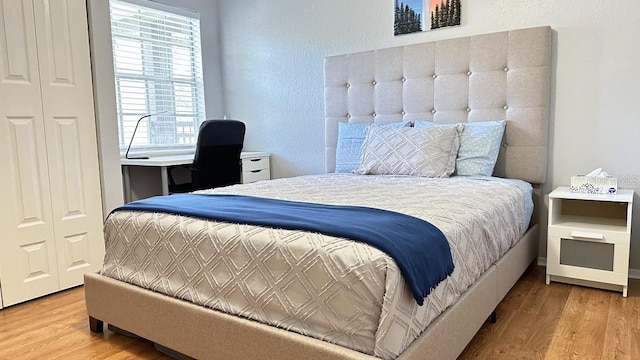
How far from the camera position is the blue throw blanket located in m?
1.32

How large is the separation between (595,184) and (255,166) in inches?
104

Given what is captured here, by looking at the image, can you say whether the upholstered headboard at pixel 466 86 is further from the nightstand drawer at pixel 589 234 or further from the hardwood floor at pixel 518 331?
the hardwood floor at pixel 518 331

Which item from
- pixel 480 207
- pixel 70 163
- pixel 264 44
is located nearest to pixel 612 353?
pixel 480 207

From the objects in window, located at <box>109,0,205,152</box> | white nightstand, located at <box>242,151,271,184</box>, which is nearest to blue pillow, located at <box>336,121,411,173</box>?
white nightstand, located at <box>242,151,271,184</box>

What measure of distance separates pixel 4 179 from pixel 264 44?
2417 mm

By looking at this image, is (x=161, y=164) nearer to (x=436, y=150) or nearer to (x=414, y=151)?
(x=414, y=151)

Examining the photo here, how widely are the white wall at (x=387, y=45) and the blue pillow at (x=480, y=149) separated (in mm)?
386

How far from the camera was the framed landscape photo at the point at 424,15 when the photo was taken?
3.11m

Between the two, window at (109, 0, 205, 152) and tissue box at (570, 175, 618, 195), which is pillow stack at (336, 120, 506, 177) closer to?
tissue box at (570, 175, 618, 195)

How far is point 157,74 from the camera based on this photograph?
4.01m

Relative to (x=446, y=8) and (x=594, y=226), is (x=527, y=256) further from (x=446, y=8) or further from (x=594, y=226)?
(x=446, y=8)

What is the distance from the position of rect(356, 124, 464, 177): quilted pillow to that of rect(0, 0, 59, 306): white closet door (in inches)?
78.7

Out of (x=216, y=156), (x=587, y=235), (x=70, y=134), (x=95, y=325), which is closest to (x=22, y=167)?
(x=70, y=134)

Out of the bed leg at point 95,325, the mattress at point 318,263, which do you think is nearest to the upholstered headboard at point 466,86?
the mattress at point 318,263
